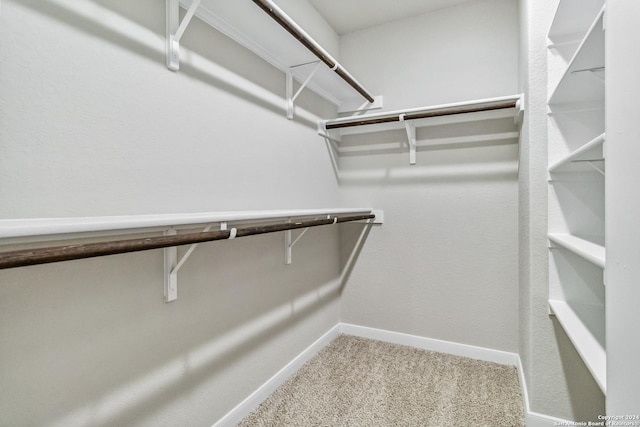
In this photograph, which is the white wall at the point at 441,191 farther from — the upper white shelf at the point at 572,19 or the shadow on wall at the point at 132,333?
the shadow on wall at the point at 132,333

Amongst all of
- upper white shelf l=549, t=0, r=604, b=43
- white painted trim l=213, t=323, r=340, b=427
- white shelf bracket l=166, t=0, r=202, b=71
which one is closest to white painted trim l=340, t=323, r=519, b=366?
white painted trim l=213, t=323, r=340, b=427

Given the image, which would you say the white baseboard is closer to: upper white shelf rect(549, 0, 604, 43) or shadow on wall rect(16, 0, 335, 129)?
shadow on wall rect(16, 0, 335, 129)

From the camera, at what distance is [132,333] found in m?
1.02

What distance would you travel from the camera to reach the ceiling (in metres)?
2.04

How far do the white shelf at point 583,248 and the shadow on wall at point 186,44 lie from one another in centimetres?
139

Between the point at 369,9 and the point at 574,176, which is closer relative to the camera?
the point at 574,176

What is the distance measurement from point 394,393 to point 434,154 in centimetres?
148

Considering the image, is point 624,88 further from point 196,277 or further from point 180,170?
point 196,277

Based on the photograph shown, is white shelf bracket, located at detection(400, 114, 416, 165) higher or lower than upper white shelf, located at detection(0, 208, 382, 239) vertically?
higher

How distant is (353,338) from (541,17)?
7.05 ft

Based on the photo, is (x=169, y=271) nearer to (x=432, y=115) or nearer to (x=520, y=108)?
(x=432, y=115)

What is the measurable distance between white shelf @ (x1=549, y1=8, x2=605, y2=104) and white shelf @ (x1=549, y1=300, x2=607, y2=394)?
81 cm

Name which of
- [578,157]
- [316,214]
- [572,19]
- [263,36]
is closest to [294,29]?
[263,36]

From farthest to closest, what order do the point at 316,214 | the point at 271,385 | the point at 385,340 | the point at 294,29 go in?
the point at 385,340 → the point at 271,385 → the point at 316,214 → the point at 294,29
